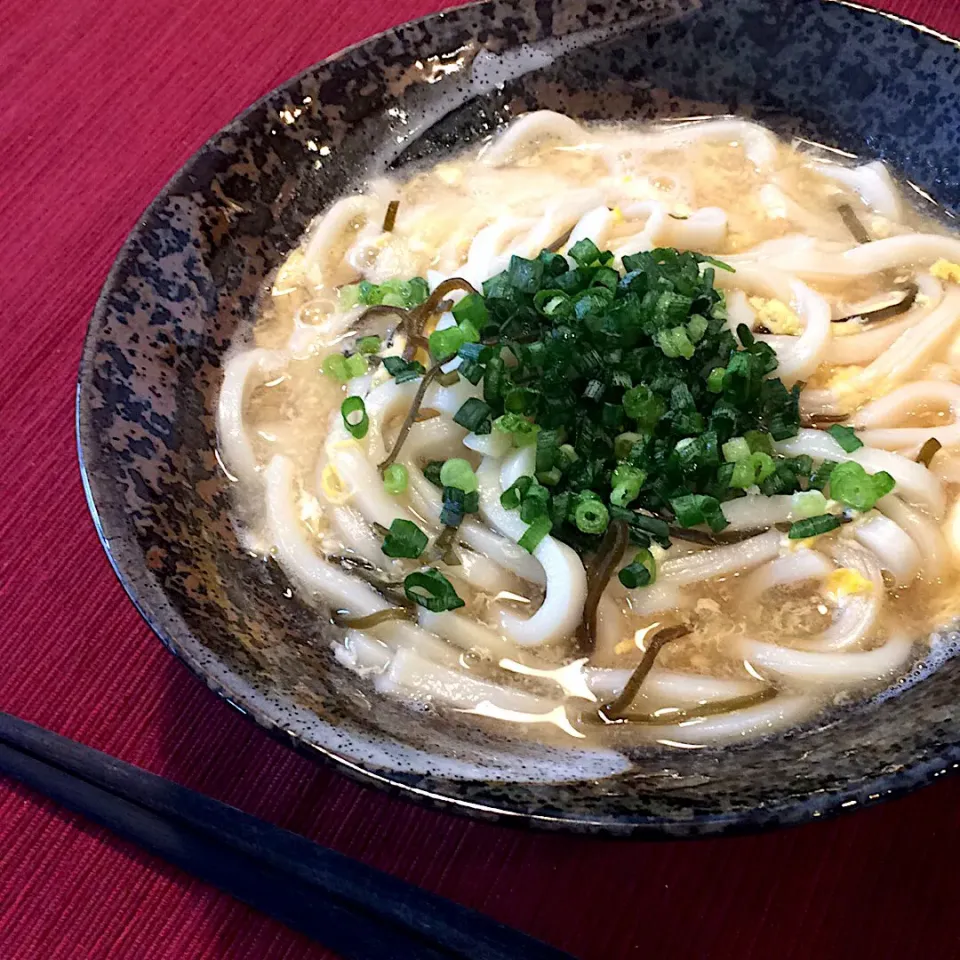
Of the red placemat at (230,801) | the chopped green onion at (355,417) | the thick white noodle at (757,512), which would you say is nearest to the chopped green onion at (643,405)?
the thick white noodle at (757,512)

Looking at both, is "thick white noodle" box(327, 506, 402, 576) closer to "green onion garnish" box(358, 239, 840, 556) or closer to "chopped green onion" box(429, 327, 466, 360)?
"green onion garnish" box(358, 239, 840, 556)

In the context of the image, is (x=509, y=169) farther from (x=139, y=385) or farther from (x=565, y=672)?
(x=565, y=672)

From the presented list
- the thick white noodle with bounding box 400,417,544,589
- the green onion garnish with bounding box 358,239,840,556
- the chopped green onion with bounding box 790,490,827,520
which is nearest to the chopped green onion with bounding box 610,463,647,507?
the green onion garnish with bounding box 358,239,840,556

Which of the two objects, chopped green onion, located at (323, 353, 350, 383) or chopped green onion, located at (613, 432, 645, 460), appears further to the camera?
chopped green onion, located at (323, 353, 350, 383)

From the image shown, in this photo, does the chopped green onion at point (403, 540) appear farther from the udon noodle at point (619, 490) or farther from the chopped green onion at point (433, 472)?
the chopped green onion at point (433, 472)

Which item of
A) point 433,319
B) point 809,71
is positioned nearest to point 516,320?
point 433,319

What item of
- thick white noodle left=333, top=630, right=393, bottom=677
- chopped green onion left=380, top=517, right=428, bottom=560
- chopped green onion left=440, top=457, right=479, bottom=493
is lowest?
thick white noodle left=333, top=630, right=393, bottom=677
